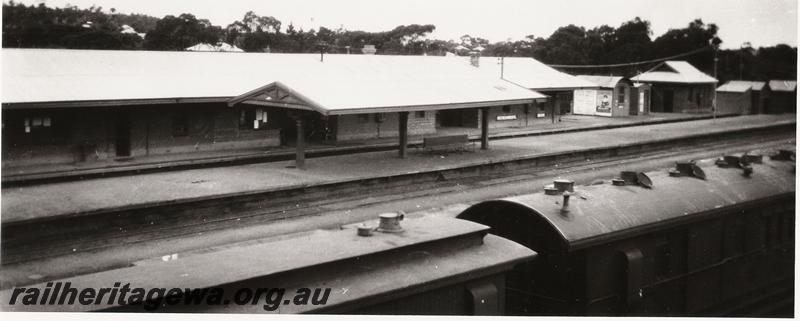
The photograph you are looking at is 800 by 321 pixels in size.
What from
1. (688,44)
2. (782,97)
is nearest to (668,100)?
(688,44)

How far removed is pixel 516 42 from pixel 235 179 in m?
41.0

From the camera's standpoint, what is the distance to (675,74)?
44.5 metres

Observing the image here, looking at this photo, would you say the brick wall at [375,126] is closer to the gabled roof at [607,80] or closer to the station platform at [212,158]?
the station platform at [212,158]

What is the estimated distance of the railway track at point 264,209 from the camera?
12.4 meters

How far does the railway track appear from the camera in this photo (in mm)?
12383

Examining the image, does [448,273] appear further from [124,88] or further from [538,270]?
[124,88]

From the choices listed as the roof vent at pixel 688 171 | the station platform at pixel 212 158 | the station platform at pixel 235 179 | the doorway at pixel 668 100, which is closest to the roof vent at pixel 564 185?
the roof vent at pixel 688 171

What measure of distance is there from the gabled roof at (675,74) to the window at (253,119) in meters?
26.4

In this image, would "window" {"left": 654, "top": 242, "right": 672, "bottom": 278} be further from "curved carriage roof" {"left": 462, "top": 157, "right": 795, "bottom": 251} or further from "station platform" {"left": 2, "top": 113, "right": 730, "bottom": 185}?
"station platform" {"left": 2, "top": 113, "right": 730, "bottom": 185}

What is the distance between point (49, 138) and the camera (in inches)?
803

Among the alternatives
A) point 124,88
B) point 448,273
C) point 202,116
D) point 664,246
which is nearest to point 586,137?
point 202,116

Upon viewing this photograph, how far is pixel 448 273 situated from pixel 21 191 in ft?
41.3

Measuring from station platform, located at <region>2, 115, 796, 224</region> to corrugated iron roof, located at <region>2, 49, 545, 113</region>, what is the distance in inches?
66.4

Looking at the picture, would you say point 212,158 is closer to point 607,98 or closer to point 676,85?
point 607,98
